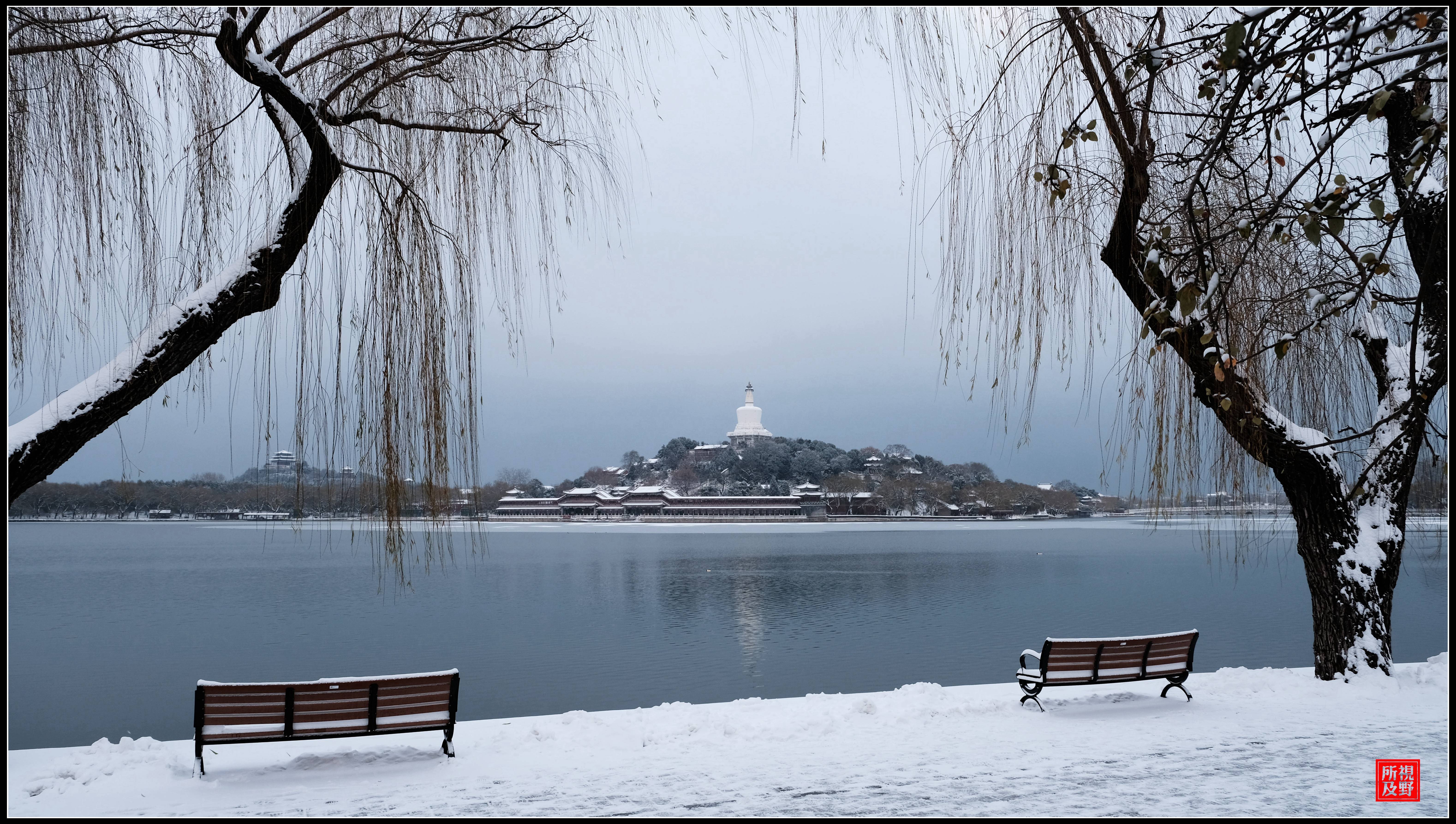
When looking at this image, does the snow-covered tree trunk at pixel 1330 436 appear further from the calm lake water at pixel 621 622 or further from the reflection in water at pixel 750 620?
the reflection in water at pixel 750 620

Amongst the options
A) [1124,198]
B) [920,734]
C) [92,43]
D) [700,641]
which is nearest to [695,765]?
[920,734]

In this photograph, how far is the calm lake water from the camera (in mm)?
Answer: 14500

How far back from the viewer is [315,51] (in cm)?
390

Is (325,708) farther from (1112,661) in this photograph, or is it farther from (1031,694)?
(1112,661)

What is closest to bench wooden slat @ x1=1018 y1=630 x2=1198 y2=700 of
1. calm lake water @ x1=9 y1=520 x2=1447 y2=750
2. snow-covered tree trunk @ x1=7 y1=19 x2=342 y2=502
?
calm lake water @ x1=9 y1=520 x2=1447 y2=750

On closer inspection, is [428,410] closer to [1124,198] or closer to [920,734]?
[920,734]

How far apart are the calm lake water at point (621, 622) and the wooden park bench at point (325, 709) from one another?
1.41 m

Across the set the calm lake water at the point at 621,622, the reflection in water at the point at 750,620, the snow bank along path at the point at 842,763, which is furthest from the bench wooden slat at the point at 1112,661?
the reflection in water at the point at 750,620

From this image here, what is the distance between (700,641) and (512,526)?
7496 centimetres

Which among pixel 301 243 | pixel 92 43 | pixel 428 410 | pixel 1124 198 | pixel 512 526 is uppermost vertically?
pixel 92 43

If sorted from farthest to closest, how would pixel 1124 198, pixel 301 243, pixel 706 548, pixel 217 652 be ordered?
1. pixel 706 548
2. pixel 217 652
3. pixel 1124 198
4. pixel 301 243

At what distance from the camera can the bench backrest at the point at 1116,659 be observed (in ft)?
19.2

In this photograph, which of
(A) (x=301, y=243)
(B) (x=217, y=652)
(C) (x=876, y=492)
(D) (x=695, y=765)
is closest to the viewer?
(A) (x=301, y=243)

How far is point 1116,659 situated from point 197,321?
5.67 metres
